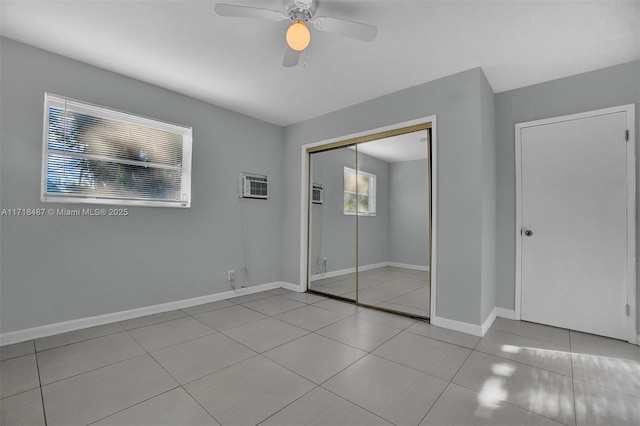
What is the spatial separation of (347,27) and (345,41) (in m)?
0.54

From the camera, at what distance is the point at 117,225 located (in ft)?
9.81

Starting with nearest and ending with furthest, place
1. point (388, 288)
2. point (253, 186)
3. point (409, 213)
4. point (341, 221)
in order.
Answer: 1. point (409, 213)
2. point (388, 288)
3. point (253, 186)
4. point (341, 221)

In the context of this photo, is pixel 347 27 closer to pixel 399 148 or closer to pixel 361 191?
pixel 399 148

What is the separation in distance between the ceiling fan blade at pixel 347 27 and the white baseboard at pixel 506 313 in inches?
130

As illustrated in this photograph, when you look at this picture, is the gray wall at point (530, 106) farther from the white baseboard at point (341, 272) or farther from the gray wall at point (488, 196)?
the white baseboard at point (341, 272)

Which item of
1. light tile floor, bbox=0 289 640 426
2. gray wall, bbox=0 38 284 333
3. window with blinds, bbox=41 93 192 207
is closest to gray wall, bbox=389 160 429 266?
light tile floor, bbox=0 289 640 426

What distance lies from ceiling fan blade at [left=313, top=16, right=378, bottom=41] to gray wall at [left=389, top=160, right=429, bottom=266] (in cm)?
175

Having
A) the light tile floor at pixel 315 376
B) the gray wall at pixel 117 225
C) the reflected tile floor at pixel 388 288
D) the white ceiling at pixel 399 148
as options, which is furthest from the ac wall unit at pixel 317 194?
the light tile floor at pixel 315 376

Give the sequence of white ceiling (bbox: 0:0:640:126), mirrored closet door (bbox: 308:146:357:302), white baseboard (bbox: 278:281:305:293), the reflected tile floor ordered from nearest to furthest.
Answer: white ceiling (bbox: 0:0:640:126), the reflected tile floor, mirrored closet door (bbox: 308:146:357:302), white baseboard (bbox: 278:281:305:293)

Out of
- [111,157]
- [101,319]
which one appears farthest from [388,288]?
[111,157]

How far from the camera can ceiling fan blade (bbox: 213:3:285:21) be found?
1.76m

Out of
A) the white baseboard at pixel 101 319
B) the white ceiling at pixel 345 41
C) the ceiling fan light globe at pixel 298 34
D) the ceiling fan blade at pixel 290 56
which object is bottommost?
the white baseboard at pixel 101 319

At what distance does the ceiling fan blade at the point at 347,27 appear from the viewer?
188 cm

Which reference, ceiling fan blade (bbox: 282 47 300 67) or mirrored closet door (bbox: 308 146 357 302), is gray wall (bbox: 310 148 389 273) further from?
ceiling fan blade (bbox: 282 47 300 67)
